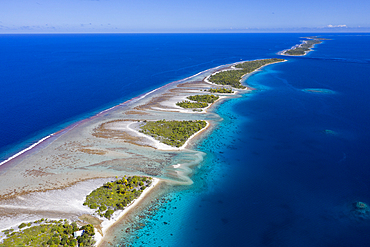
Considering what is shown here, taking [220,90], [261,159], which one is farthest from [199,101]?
[261,159]

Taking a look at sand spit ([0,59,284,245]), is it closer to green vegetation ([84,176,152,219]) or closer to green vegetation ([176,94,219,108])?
green vegetation ([84,176,152,219])

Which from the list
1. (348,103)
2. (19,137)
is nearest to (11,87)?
(19,137)

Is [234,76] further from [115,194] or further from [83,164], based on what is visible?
[115,194]

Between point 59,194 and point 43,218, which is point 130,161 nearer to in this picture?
point 59,194

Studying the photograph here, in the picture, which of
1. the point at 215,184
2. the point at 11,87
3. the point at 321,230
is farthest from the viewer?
the point at 11,87

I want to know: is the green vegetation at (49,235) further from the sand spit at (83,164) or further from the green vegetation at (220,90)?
the green vegetation at (220,90)

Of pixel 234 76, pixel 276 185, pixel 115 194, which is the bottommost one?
pixel 115 194

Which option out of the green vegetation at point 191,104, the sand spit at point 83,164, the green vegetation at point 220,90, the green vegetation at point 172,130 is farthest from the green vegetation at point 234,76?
the green vegetation at point 172,130
